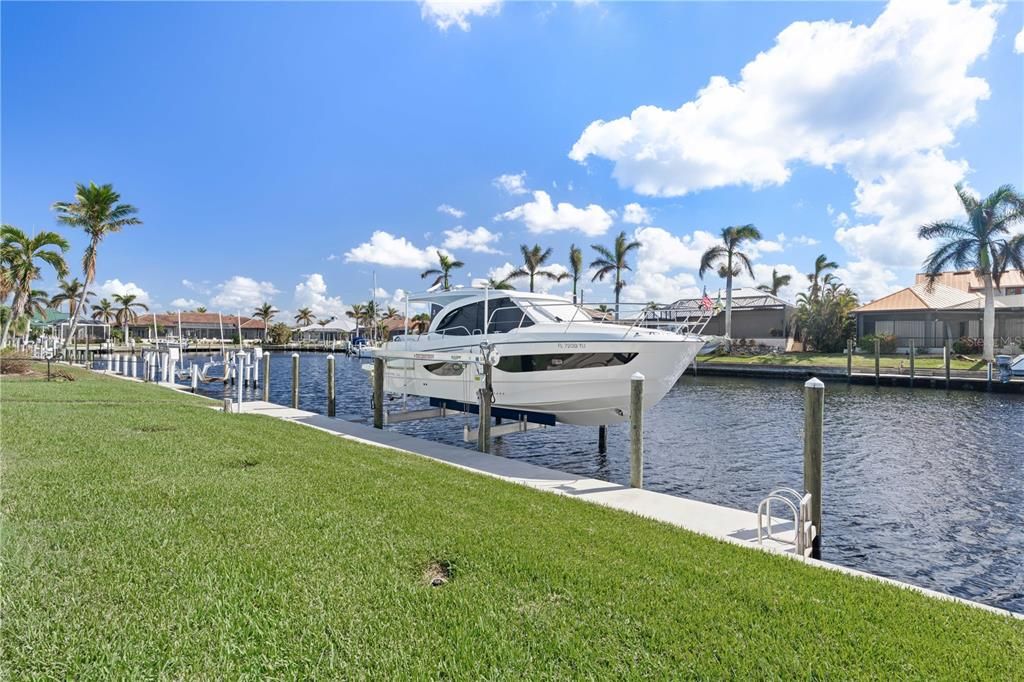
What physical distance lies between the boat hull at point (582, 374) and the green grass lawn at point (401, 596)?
579 centimetres

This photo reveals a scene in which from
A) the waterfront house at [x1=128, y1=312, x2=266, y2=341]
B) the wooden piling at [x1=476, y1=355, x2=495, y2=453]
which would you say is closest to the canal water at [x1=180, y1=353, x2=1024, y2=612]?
the wooden piling at [x1=476, y1=355, x2=495, y2=453]

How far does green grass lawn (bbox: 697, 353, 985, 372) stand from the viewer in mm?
32344

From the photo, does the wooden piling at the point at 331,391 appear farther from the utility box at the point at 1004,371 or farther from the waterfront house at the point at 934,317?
the waterfront house at the point at 934,317

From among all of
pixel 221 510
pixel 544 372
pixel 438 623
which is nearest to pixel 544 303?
pixel 544 372

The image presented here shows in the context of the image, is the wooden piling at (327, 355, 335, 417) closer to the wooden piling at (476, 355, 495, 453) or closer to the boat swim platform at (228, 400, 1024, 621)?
the boat swim platform at (228, 400, 1024, 621)

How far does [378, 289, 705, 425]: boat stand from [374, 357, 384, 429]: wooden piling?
1.19m

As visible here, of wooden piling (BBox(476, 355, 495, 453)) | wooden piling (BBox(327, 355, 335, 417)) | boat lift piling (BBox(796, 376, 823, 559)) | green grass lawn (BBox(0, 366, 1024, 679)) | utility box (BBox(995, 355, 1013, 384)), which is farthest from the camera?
utility box (BBox(995, 355, 1013, 384))

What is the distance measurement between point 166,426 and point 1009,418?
2508 centimetres

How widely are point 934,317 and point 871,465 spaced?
36438mm

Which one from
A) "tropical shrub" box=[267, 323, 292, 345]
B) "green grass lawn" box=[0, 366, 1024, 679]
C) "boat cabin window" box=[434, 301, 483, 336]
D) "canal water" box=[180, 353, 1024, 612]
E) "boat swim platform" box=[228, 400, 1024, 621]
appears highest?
"tropical shrub" box=[267, 323, 292, 345]

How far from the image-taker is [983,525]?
873 cm

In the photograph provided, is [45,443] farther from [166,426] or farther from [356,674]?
[356,674]

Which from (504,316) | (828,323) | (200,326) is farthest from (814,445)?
(200,326)

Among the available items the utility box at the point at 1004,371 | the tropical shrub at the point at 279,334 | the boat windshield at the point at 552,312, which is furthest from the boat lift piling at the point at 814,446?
the tropical shrub at the point at 279,334
